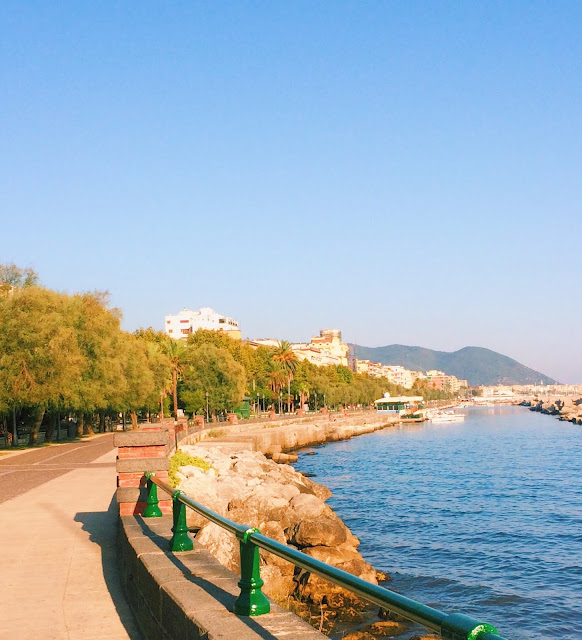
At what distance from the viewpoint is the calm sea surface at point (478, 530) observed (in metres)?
16.8

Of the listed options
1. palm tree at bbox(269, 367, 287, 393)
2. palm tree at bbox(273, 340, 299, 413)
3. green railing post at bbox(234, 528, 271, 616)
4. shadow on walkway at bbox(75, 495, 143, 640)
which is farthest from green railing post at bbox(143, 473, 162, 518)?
palm tree at bbox(273, 340, 299, 413)

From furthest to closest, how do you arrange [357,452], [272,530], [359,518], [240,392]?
[240,392], [357,452], [359,518], [272,530]

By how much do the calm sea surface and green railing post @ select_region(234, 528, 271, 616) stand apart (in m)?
12.0

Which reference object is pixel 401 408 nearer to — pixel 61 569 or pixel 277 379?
pixel 277 379

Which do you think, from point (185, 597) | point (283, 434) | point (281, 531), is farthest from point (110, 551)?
point (283, 434)

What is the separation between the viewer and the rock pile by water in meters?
13.8

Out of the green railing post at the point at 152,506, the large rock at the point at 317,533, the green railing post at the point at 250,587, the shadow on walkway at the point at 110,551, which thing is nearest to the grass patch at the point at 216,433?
the large rock at the point at 317,533

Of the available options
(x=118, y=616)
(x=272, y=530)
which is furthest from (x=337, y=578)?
(x=272, y=530)

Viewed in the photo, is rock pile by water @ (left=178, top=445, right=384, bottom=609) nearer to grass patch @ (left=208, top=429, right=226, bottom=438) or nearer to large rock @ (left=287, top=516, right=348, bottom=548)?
large rock @ (left=287, top=516, right=348, bottom=548)

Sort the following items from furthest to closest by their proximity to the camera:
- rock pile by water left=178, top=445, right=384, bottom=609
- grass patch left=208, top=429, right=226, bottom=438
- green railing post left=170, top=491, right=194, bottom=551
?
grass patch left=208, top=429, right=226, bottom=438 < rock pile by water left=178, top=445, right=384, bottom=609 < green railing post left=170, top=491, right=194, bottom=551

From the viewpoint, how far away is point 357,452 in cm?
6444

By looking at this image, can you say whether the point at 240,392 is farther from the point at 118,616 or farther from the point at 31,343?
the point at 118,616

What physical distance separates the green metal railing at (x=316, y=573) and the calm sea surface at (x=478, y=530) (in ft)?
36.5

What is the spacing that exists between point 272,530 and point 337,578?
15.1m
